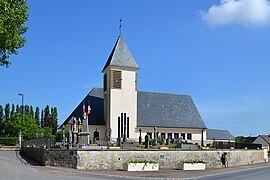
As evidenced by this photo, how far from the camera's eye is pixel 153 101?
67062mm

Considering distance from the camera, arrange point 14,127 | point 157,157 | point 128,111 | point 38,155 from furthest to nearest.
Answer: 1. point 14,127
2. point 128,111
3. point 157,157
4. point 38,155

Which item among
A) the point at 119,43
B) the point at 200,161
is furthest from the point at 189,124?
the point at 200,161

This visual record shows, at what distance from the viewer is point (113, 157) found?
2769 cm

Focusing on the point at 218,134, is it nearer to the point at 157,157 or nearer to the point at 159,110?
the point at 159,110

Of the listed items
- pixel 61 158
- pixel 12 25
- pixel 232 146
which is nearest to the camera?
pixel 12 25

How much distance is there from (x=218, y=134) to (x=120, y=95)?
3692 cm

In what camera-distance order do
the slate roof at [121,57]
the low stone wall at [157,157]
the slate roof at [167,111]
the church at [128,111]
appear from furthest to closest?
the slate roof at [167,111] → the slate roof at [121,57] → the church at [128,111] → the low stone wall at [157,157]

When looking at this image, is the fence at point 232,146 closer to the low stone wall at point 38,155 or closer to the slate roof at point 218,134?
the low stone wall at point 38,155

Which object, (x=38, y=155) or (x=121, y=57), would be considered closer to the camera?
(x=38, y=155)

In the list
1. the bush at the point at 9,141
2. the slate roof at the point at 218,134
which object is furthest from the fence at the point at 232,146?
the slate roof at the point at 218,134

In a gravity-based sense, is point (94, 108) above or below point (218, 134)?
→ above

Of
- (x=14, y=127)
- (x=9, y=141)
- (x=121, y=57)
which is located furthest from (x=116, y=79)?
(x=14, y=127)

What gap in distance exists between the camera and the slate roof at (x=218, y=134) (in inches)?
3348

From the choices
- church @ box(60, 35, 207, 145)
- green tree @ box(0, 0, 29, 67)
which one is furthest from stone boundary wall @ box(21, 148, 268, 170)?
church @ box(60, 35, 207, 145)
